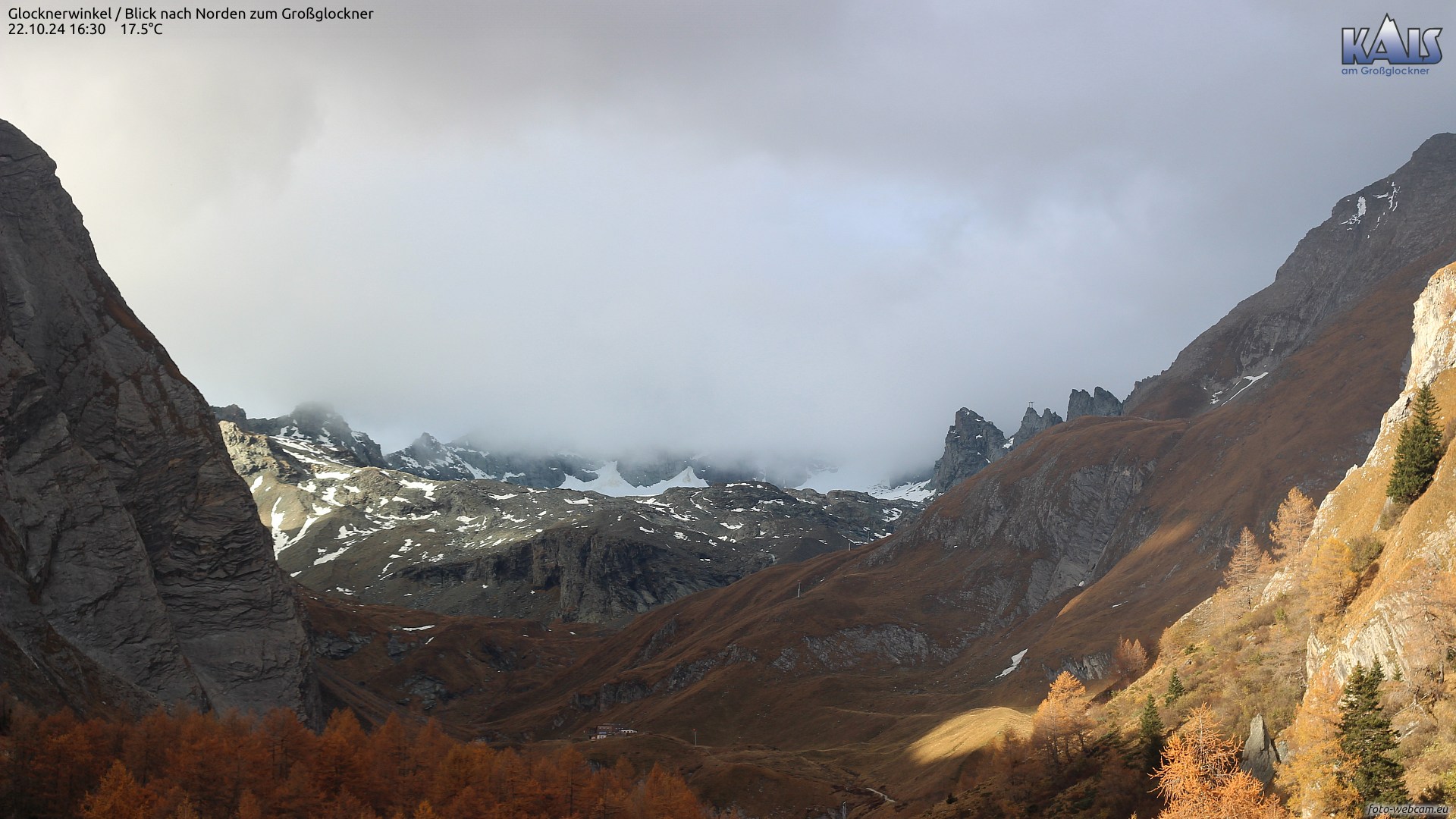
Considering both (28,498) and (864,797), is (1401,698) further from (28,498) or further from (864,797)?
(28,498)

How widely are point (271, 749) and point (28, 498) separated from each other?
47650 millimetres

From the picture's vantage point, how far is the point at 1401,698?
169ft

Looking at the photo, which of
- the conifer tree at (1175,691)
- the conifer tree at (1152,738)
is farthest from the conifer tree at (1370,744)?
the conifer tree at (1175,691)

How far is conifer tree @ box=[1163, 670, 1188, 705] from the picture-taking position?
77875mm

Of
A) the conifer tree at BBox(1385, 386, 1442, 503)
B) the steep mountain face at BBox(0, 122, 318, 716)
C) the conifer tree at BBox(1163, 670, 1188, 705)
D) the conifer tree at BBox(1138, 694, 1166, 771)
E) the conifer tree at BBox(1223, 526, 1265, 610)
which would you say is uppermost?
the steep mountain face at BBox(0, 122, 318, 716)

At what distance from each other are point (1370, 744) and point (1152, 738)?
27124mm

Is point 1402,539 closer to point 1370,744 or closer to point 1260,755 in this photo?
point 1370,744

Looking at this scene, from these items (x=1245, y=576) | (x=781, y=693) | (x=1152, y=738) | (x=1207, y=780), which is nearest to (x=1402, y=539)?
(x=1207, y=780)

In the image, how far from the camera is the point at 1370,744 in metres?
49.0

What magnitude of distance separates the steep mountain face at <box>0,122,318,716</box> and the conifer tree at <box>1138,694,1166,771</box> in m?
109

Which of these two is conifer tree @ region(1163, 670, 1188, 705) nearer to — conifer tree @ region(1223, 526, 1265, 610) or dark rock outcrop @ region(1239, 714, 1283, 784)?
dark rock outcrop @ region(1239, 714, 1283, 784)

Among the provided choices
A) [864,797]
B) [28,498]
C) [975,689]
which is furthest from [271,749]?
[975,689]

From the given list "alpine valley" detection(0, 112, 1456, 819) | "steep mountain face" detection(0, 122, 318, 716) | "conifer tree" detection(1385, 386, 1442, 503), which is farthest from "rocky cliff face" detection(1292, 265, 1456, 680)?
"steep mountain face" detection(0, 122, 318, 716)

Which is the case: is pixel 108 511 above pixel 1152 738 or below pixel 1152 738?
above
